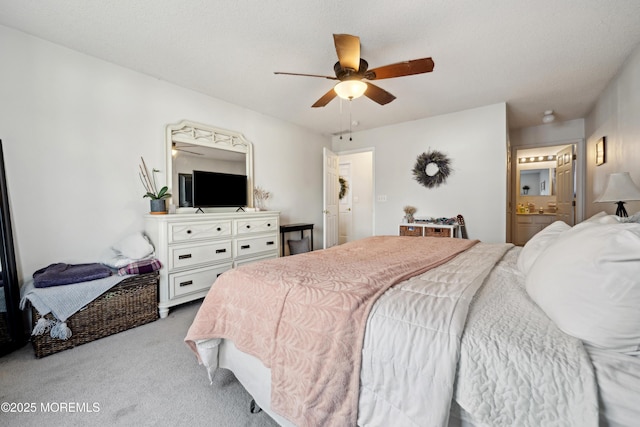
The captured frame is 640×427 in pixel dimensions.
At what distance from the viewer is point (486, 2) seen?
1.76 metres

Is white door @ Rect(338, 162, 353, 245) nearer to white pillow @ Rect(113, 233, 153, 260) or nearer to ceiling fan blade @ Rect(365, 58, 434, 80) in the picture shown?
ceiling fan blade @ Rect(365, 58, 434, 80)

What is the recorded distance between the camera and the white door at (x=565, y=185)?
14.2 ft

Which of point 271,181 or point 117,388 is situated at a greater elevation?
point 271,181

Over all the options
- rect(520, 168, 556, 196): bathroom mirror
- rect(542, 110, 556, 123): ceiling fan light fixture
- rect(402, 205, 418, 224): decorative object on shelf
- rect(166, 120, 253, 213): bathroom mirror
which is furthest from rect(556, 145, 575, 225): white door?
rect(166, 120, 253, 213): bathroom mirror

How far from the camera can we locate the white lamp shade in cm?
202

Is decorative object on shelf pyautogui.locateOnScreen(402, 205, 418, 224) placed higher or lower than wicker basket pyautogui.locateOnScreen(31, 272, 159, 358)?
higher

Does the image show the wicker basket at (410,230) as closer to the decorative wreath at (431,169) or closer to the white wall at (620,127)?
the decorative wreath at (431,169)

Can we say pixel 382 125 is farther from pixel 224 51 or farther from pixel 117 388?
pixel 117 388

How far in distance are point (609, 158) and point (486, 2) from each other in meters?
2.70

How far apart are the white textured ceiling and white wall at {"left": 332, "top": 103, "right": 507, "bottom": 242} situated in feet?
2.15

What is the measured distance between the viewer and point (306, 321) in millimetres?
1004

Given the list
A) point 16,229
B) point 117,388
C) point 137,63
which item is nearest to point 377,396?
point 117,388

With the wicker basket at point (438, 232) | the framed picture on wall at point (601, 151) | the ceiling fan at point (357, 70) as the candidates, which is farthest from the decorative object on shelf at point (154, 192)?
the framed picture on wall at point (601, 151)

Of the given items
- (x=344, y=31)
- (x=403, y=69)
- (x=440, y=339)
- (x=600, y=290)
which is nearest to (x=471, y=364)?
(x=440, y=339)
